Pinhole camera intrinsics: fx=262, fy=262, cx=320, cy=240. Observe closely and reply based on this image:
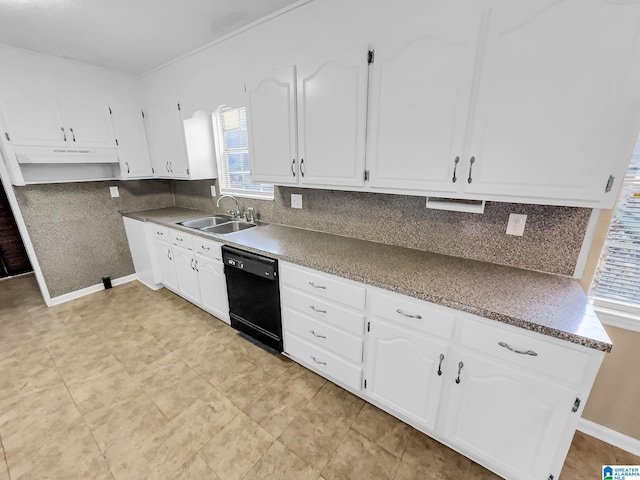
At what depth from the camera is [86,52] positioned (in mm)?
2379

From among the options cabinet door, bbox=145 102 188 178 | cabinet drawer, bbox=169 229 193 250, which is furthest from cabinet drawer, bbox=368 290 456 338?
cabinet door, bbox=145 102 188 178

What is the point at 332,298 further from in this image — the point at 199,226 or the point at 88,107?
the point at 88,107

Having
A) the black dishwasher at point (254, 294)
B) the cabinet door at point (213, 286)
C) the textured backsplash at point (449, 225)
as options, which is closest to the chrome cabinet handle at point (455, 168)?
the textured backsplash at point (449, 225)

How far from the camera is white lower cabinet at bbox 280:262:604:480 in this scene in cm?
104

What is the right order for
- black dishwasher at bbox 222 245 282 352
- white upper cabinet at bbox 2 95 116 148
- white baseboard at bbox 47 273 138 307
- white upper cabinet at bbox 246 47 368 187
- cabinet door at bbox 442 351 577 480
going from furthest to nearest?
white baseboard at bbox 47 273 138 307, white upper cabinet at bbox 2 95 116 148, black dishwasher at bbox 222 245 282 352, white upper cabinet at bbox 246 47 368 187, cabinet door at bbox 442 351 577 480

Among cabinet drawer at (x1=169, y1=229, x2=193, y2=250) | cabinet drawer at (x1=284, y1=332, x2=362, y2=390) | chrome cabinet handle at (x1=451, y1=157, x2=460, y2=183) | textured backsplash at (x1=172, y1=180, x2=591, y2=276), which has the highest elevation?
chrome cabinet handle at (x1=451, y1=157, x2=460, y2=183)

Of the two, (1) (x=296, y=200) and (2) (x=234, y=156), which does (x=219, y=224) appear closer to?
(2) (x=234, y=156)

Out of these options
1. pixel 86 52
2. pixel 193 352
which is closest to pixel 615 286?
pixel 193 352

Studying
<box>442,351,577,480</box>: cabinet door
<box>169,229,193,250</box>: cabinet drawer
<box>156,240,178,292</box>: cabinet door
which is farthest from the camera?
<box>156,240,178,292</box>: cabinet door

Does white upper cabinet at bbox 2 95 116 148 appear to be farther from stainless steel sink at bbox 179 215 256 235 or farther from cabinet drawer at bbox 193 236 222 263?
cabinet drawer at bbox 193 236 222 263

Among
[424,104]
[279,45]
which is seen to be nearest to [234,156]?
[279,45]

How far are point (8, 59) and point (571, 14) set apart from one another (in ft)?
12.8

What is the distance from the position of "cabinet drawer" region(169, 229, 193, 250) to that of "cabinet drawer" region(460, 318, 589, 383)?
234 centimetres
